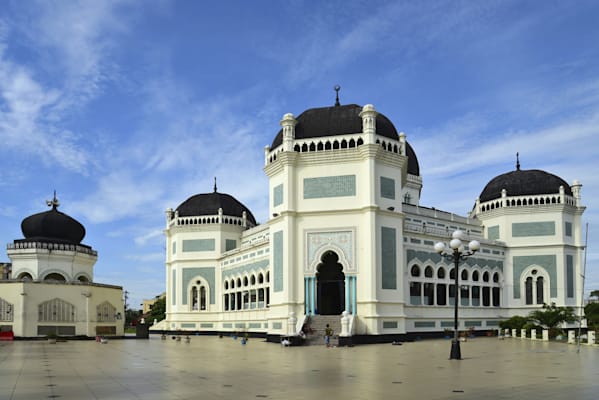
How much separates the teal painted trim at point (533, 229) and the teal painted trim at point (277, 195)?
20936 millimetres

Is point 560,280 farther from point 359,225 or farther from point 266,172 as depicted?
point 266,172

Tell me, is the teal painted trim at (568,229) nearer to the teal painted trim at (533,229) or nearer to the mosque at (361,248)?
the mosque at (361,248)

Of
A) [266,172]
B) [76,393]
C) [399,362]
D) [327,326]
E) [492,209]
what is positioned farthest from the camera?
[492,209]

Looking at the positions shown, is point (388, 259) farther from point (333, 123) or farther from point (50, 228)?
point (50, 228)

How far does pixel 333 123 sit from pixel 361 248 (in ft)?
25.3

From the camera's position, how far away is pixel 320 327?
34031mm

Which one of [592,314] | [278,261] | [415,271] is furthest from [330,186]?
[592,314]

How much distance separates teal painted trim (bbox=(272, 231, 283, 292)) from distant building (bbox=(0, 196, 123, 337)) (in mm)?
19254

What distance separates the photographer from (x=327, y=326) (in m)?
33.6

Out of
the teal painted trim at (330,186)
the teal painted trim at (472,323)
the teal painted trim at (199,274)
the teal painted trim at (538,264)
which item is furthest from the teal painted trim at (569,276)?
the teal painted trim at (199,274)

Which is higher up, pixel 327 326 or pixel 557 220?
pixel 557 220

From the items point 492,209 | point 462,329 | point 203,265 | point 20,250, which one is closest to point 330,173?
point 462,329

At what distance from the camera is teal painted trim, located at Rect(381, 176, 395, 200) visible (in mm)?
36031

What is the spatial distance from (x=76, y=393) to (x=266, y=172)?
1059 inches
